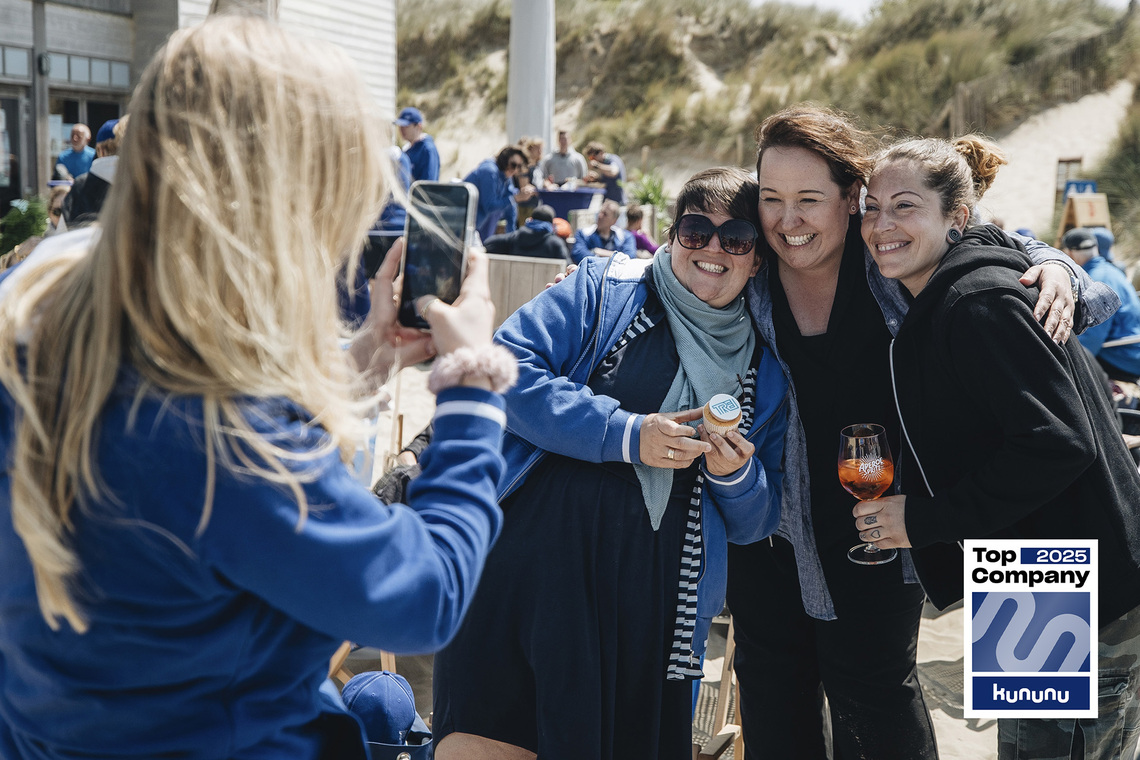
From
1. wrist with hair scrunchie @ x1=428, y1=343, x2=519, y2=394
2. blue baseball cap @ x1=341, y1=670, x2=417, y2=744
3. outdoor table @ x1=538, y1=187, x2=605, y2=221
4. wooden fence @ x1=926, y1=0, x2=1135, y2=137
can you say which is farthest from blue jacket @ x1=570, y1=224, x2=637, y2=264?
wooden fence @ x1=926, y1=0, x2=1135, y2=137

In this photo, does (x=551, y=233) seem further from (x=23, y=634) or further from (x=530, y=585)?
(x=23, y=634)

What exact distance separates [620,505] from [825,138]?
3.72 feet

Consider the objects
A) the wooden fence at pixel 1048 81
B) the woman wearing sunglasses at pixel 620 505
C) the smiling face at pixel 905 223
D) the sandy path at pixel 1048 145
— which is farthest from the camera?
the wooden fence at pixel 1048 81

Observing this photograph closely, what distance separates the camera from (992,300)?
2.28 metres

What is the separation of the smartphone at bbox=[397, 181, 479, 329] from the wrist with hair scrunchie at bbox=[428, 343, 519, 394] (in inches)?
8.0

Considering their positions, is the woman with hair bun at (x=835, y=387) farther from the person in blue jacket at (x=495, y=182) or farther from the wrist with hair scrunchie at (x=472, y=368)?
the person in blue jacket at (x=495, y=182)

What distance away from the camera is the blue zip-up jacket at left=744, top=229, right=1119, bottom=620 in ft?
8.59

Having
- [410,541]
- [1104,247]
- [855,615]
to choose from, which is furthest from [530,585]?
[1104,247]

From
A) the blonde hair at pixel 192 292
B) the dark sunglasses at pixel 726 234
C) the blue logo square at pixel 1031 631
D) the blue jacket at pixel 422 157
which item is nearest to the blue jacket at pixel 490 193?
the blue jacket at pixel 422 157

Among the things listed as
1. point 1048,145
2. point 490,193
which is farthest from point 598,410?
point 1048,145

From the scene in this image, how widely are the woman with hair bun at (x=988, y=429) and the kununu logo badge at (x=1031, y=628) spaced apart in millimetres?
32

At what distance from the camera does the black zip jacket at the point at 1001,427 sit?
2.24 metres

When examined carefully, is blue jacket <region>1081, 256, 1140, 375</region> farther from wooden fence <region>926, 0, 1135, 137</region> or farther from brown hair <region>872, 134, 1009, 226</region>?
wooden fence <region>926, 0, 1135, 137</region>

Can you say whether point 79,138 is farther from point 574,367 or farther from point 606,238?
point 574,367
